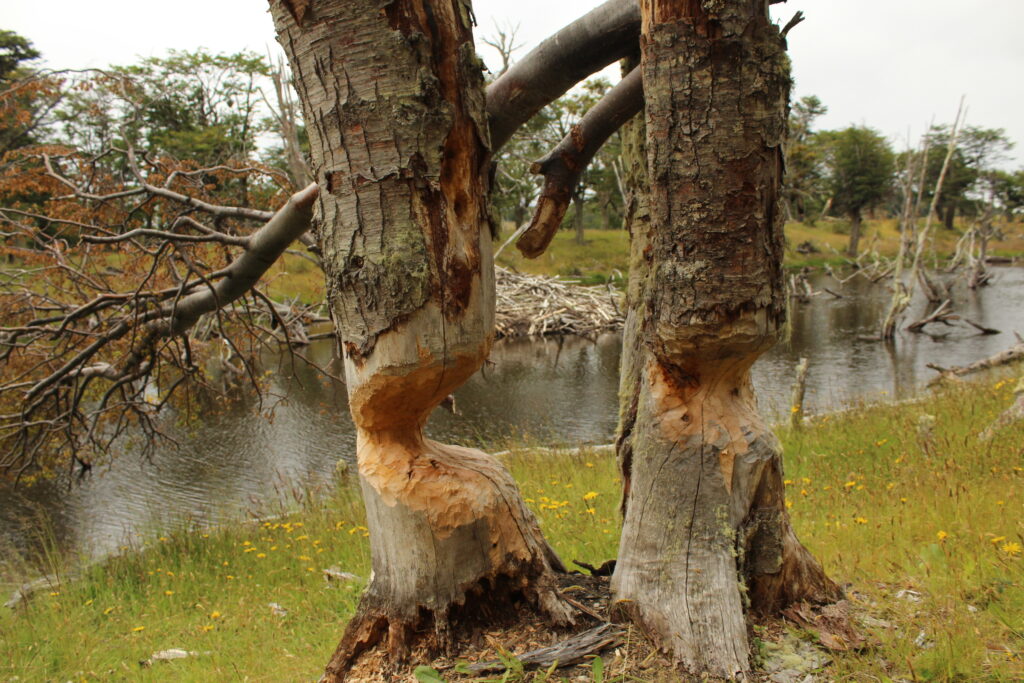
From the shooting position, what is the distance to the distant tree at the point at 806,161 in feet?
149

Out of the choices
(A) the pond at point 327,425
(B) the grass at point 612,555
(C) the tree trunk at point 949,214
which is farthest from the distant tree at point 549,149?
(C) the tree trunk at point 949,214

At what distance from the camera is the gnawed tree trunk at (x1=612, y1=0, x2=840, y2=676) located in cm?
206

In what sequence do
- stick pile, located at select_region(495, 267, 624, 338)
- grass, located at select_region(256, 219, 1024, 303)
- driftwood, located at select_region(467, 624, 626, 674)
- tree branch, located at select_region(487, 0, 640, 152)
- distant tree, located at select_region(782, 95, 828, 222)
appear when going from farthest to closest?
distant tree, located at select_region(782, 95, 828, 222) < grass, located at select_region(256, 219, 1024, 303) < stick pile, located at select_region(495, 267, 624, 338) < tree branch, located at select_region(487, 0, 640, 152) < driftwood, located at select_region(467, 624, 626, 674)

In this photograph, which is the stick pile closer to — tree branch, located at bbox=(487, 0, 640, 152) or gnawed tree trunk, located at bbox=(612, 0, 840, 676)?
tree branch, located at bbox=(487, 0, 640, 152)

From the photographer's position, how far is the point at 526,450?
8172 mm

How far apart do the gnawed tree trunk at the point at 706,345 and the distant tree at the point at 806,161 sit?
40.8 meters

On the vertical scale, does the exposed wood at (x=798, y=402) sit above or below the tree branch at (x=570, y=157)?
below

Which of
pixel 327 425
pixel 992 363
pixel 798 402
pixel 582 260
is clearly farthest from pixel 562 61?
pixel 582 260

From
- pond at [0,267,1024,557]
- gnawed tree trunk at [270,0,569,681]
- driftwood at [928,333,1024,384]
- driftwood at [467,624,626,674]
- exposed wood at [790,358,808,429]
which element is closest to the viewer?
gnawed tree trunk at [270,0,569,681]

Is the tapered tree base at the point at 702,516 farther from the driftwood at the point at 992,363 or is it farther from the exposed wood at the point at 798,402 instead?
the driftwood at the point at 992,363

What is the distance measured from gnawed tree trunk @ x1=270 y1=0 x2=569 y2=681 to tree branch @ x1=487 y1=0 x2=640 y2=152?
0.60 metres

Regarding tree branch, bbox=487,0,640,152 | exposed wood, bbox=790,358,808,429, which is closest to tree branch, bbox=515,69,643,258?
tree branch, bbox=487,0,640,152

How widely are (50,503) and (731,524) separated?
10573 millimetres

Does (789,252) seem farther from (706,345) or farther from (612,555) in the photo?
(706,345)
